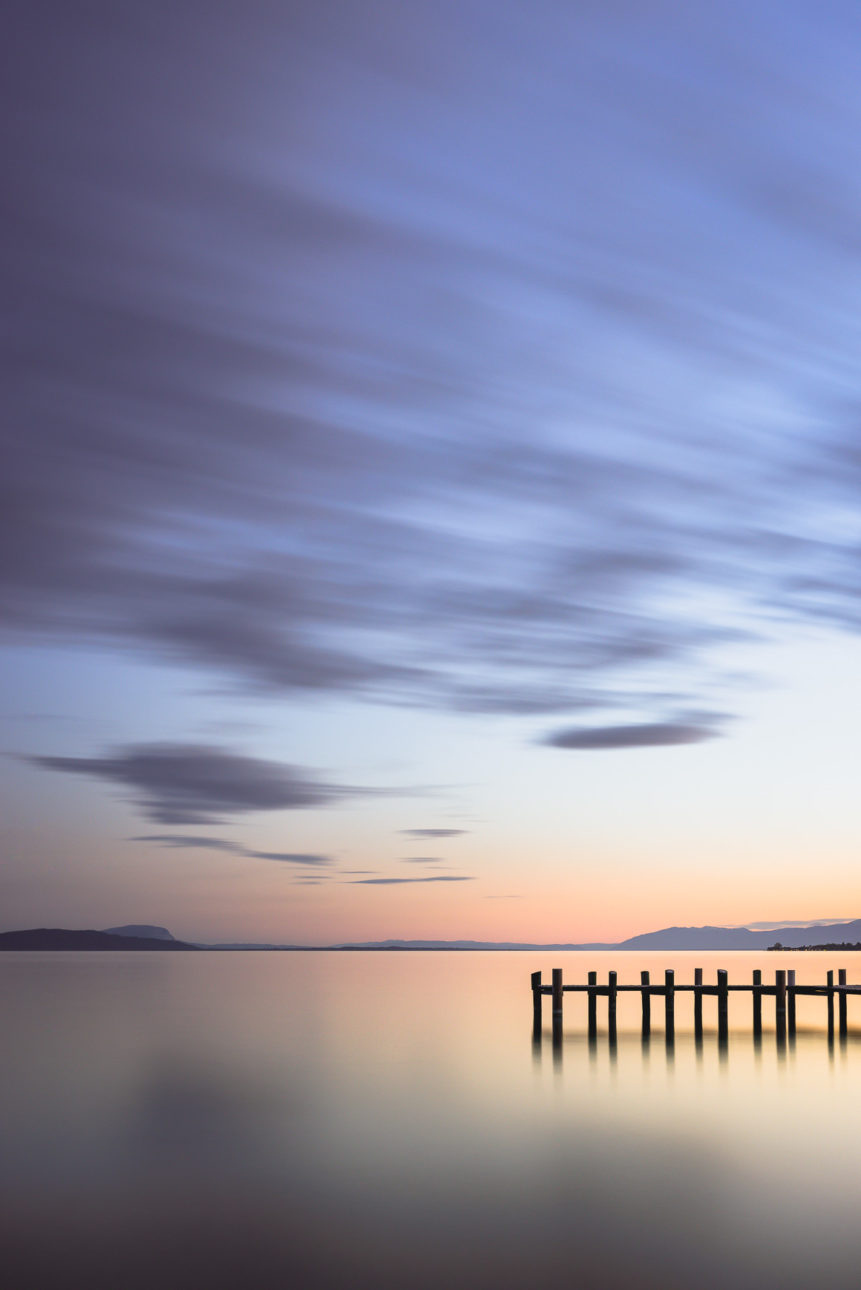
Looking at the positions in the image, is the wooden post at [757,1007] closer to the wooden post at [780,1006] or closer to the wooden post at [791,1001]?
the wooden post at [780,1006]

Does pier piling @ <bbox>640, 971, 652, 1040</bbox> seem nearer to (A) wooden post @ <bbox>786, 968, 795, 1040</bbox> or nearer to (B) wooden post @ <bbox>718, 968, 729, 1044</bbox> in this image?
(B) wooden post @ <bbox>718, 968, 729, 1044</bbox>

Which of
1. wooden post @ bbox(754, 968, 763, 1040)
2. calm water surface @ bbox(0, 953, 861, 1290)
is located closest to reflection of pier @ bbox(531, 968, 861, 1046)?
wooden post @ bbox(754, 968, 763, 1040)

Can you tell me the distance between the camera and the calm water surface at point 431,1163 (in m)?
15.8

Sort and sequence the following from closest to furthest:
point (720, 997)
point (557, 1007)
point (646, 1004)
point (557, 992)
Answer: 1. point (720, 997)
2. point (557, 992)
3. point (557, 1007)
4. point (646, 1004)

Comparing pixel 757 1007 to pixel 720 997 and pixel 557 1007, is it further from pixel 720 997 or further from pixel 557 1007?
pixel 557 1007

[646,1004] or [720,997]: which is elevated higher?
[720,997]

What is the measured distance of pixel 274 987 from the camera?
91.9 m

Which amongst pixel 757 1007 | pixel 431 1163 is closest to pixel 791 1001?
pixel 757 1007

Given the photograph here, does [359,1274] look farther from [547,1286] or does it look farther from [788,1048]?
[788,1048]

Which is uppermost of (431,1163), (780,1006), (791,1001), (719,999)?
(719,999)

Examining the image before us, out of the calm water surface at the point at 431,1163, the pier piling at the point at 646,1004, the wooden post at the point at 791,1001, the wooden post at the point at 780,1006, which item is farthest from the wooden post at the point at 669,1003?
Answer: the wooden post at the point at 791,1001

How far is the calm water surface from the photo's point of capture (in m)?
15.8

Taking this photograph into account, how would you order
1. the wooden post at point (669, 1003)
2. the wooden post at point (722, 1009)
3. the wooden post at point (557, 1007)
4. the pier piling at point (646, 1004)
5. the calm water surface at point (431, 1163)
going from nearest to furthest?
the calm water surface at point (431, 1163) → the wooden post at point (722, 1009) → the wooden post at point (557, 1007) → the wooden post at point (669, 1003) → the pier piling at point (646, 1004)

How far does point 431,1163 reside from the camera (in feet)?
72.9
